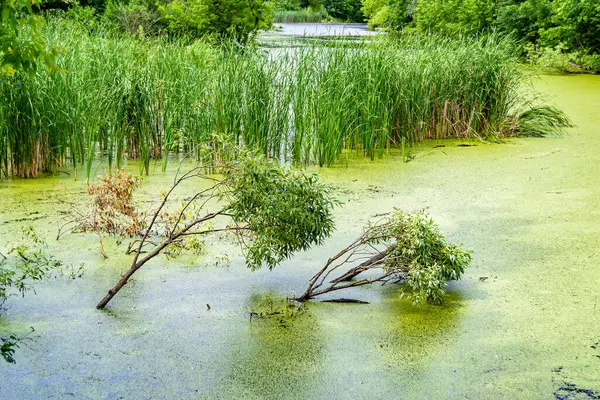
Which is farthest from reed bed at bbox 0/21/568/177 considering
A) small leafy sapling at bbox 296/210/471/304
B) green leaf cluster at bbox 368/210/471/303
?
green leaf cluster at bbox 368/210/471/303

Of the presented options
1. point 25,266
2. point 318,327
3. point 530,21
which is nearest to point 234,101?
point 25,266

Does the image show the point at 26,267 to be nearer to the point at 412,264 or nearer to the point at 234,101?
the point at 412,264

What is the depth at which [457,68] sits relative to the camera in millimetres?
6113

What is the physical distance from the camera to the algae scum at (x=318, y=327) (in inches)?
93.5

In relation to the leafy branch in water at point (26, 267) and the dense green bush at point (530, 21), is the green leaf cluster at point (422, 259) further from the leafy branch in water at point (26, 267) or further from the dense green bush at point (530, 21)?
the dense green bush at point (530, 21)

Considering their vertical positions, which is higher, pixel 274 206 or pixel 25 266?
pixel 274 206

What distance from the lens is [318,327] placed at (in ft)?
9.08

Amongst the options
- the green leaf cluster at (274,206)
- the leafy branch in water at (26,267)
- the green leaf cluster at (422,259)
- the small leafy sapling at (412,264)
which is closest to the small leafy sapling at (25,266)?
the leafy branch in water at (26,267)

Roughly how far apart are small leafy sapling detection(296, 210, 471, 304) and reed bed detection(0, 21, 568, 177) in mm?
1899

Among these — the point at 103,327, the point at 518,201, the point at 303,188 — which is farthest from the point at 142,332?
the point at 518,201

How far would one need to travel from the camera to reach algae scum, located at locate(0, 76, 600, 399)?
238cm

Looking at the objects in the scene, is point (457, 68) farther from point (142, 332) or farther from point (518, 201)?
point (142, 332)

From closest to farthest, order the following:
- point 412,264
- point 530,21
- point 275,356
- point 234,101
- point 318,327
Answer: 1. point 275,356
2. point 318,327
3. point 412,264
4. point 234,101
5. point 530,21

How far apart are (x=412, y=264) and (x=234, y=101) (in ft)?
8.19
